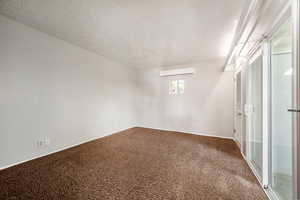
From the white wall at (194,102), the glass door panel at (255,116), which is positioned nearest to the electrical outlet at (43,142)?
the white wall at (194,102)

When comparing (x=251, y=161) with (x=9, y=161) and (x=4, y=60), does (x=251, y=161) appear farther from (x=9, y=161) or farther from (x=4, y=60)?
(x=4, y=60)

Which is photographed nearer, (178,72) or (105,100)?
(105,100)

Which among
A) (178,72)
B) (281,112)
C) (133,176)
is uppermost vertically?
(178,72)

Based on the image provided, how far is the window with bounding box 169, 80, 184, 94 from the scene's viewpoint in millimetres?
4400

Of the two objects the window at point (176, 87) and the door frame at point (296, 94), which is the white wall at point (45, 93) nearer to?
the window at point (176, 87)

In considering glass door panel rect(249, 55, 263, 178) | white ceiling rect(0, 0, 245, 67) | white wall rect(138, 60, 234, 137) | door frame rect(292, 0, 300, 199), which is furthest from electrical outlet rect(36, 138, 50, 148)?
glass door panel rect(249, 55, 263, 178)

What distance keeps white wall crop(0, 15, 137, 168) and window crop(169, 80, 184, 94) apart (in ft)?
7.79

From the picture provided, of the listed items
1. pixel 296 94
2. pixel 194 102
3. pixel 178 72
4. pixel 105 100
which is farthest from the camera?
pixel 178 72

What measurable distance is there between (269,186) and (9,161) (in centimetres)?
397

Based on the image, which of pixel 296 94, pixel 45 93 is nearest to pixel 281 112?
pixel 296 94

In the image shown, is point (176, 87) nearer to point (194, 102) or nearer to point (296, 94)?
point (194, 102)

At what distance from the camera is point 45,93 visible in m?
2.43

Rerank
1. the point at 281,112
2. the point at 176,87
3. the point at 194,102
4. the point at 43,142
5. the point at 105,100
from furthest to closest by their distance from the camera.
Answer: the point at 176,87 < the point at 194,102 < the point at 105,100 < the point at 43,142 < the point at 281,112

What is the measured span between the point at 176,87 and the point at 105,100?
8.68ft
